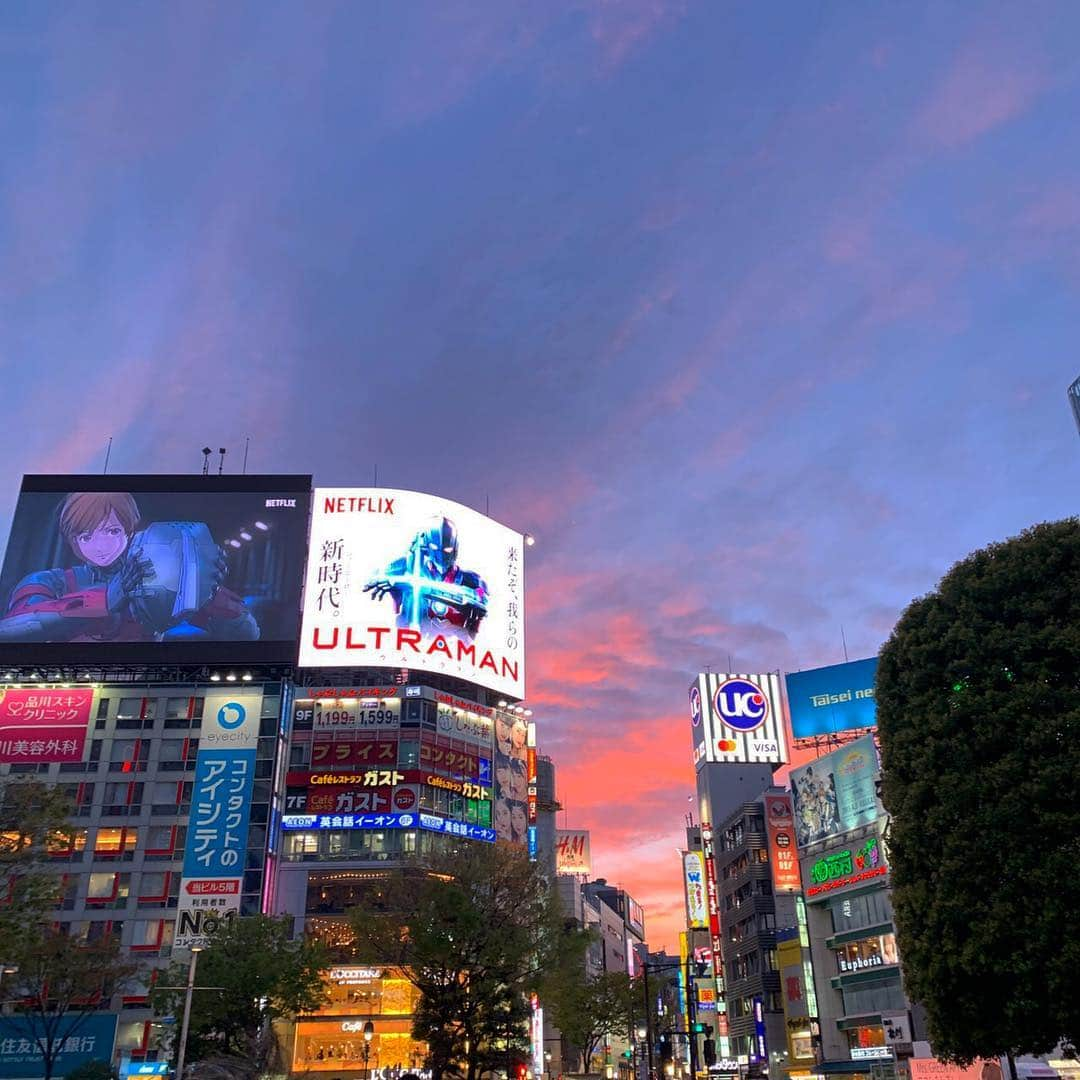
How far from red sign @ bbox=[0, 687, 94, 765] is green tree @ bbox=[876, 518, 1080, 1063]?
7283 cm

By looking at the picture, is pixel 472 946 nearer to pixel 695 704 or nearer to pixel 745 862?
pixel 745 862

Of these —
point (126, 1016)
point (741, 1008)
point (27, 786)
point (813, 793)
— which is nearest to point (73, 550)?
point (126, 1016)

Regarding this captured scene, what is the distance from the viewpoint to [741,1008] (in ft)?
286

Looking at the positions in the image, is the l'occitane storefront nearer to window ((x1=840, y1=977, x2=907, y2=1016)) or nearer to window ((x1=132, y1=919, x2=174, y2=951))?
window ((x1=132, y1=919, x2=174, y2=951))

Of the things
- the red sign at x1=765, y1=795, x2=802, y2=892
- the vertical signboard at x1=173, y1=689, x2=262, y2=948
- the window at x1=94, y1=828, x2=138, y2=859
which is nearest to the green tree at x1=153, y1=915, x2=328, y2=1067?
the vertical signboard at x1=173, y1=689, x2=262, y2=948

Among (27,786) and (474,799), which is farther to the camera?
(474,799)

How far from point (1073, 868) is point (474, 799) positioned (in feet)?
231

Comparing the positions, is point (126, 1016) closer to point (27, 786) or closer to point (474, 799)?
point (474, 799)

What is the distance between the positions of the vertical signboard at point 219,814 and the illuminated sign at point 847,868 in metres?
43.0

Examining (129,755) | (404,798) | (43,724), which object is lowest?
(404,798)

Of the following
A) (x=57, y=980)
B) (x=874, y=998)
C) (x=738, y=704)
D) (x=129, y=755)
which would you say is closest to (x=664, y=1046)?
(x=874, y=998)

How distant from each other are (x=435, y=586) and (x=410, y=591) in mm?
2609

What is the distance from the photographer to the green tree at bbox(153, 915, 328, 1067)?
5197 cm

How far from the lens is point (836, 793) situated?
218 ft
